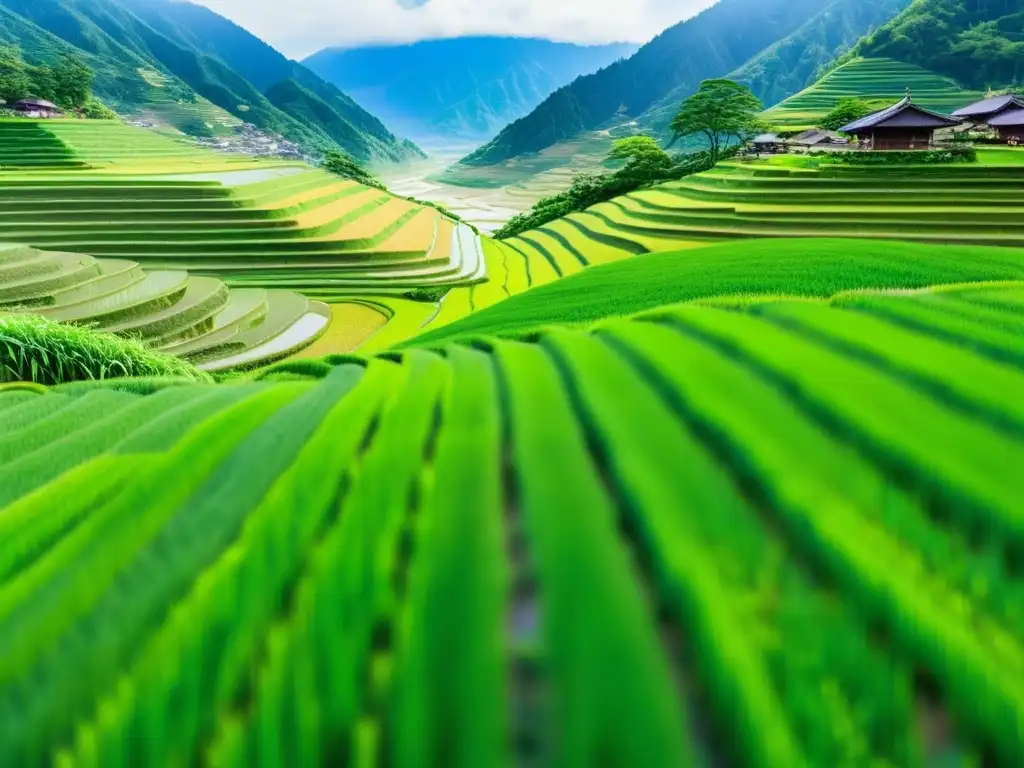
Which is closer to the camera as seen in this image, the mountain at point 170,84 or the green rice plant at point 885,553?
the green rice plant at point 885,553

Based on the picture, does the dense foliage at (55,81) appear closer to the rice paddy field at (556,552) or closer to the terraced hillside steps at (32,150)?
the terraced hillside steps at (32,150)

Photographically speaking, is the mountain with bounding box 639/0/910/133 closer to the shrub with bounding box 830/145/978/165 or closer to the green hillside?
the green hillside

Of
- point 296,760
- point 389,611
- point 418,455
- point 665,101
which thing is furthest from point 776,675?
point 665,101

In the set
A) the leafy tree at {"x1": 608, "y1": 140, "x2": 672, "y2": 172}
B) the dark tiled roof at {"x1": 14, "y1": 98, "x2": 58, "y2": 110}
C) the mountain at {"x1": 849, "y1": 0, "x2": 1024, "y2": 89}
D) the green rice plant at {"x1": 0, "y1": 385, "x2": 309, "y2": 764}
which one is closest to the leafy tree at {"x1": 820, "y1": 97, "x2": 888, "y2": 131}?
the leafy tree at {"x1": 608, "y1": 140, "x2": 672, "y2": 172}

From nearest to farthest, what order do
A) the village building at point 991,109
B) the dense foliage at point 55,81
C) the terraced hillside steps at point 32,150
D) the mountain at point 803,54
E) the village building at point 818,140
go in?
the village building at point 991,109 < the terraced hillside steps at point 32,150 < the village building at point 818,140 < the dense foliage at point 55,81 < the mountain at point 803,54

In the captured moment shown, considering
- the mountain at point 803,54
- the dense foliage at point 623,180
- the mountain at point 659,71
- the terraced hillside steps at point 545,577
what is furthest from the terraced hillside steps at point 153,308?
the mountain at point 659,71

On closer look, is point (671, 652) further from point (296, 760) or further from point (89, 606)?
point (89, 606)

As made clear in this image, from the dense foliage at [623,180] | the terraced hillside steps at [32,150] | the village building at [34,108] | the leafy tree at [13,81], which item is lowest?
the dense foliage at [623,180]

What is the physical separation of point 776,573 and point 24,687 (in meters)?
2.06

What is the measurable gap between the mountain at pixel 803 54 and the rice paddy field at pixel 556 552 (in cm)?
10326

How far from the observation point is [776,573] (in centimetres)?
181

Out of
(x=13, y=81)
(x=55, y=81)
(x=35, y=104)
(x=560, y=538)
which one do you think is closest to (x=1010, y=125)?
(x=560, y=538)

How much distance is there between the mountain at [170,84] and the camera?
288ft

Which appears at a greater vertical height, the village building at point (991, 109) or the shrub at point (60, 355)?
the shrub at point (60, 355)
